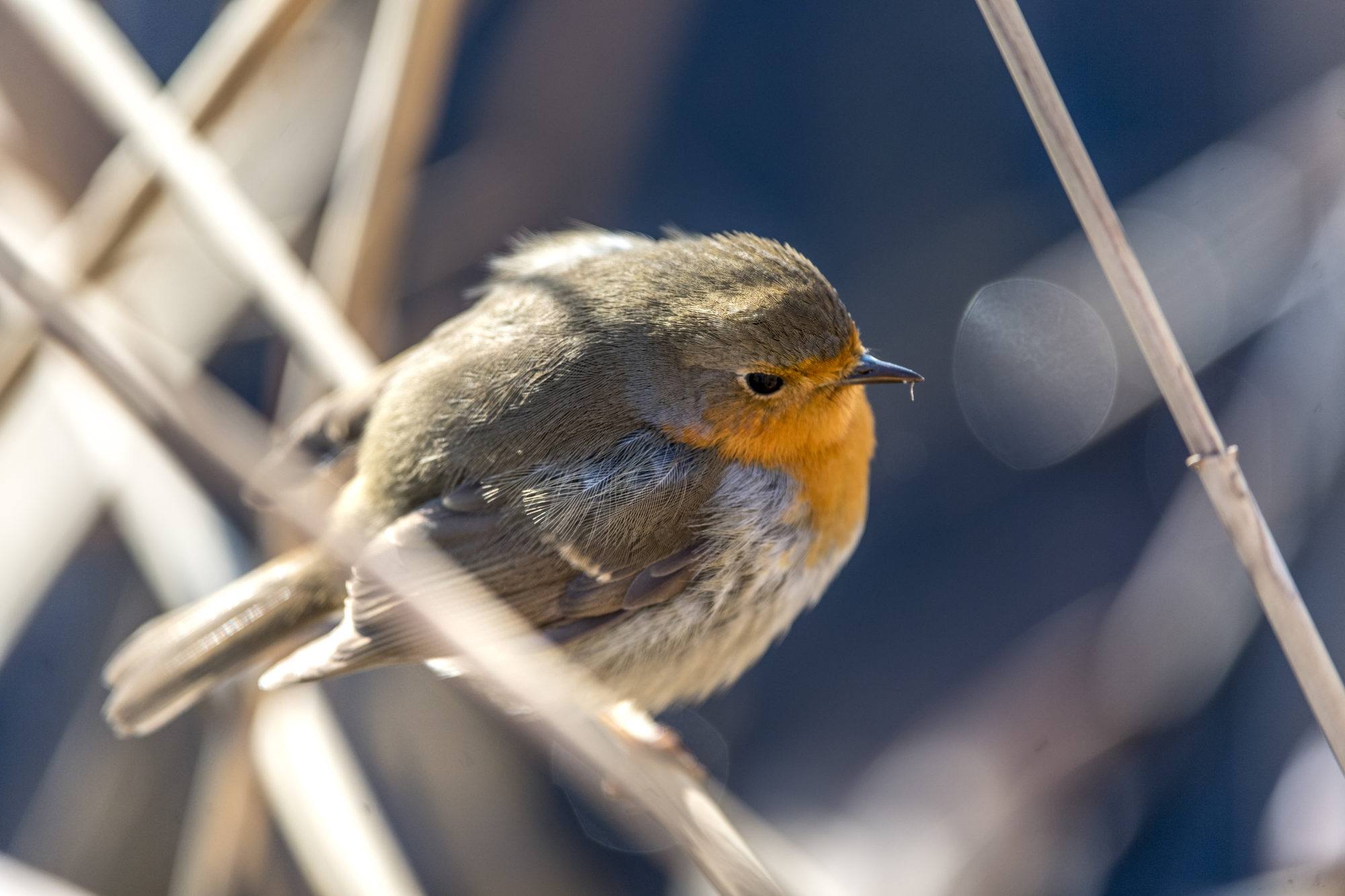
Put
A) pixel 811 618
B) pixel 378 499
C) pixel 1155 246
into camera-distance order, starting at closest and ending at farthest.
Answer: pixel 378 499, pixel 1155 246, pixel 811 618

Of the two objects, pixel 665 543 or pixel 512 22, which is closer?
pixel 665 543

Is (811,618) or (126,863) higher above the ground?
(126,863)

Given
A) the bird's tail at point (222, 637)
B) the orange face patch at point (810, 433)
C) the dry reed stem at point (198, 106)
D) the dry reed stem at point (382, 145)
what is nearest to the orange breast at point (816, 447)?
the orange face patch at point (810, 433)

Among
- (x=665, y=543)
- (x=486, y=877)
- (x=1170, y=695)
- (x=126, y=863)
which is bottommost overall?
(x=1170, y=695)

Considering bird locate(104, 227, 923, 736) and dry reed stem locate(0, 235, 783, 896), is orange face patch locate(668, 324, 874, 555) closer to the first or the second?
bird locate(104, 227, 923, 736)

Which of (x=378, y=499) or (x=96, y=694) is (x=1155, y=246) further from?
(x=96, y=694)

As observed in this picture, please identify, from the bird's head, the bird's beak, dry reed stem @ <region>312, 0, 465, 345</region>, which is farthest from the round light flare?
dry reed stem @ <region>312, 0, 465, 345</region>

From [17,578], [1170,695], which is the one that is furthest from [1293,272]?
[17,578]
